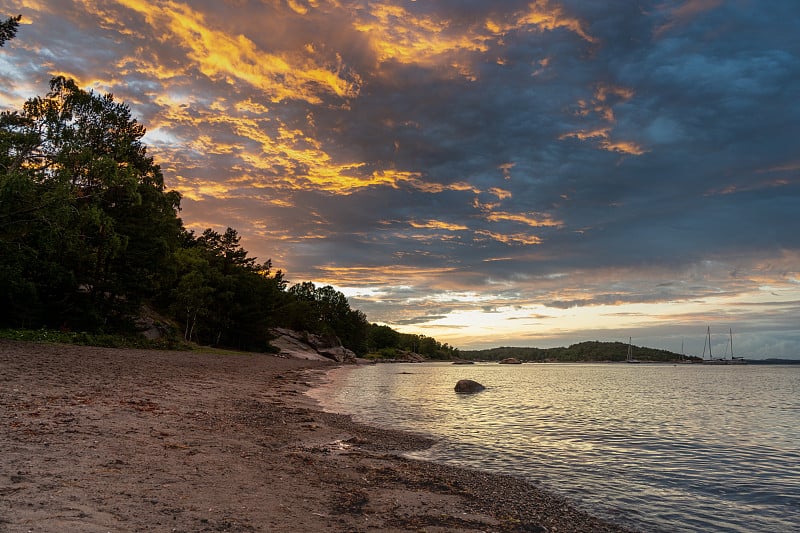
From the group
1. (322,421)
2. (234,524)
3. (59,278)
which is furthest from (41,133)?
(234,524)

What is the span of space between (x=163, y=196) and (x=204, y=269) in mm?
25514

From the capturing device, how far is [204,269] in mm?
73812

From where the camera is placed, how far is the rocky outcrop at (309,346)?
364 feet

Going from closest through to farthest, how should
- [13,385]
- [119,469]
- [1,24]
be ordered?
1. [119,469]
2. [13,385]
3. [1,24]

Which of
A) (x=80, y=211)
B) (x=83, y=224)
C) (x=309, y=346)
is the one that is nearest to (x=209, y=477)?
(x=80, y=211)

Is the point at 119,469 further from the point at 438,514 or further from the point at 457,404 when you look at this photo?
the point at 457,404

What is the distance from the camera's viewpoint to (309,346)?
128625mm


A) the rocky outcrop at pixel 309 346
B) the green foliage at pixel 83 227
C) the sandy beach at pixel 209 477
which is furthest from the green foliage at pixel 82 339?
the rocky outcrop at pixel 309 346

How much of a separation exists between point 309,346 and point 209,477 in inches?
4822

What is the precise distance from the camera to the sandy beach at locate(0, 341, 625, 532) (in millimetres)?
7148

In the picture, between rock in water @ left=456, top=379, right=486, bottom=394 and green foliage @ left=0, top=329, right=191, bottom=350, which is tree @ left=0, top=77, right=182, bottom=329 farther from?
rock in water @ left=456, top=379, right=486, bottom=394

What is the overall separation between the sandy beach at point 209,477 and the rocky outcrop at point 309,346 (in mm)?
88889

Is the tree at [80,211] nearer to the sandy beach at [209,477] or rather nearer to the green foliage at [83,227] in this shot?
the green foliage at [83,227]

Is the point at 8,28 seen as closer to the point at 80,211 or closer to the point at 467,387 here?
the point at 80,211
